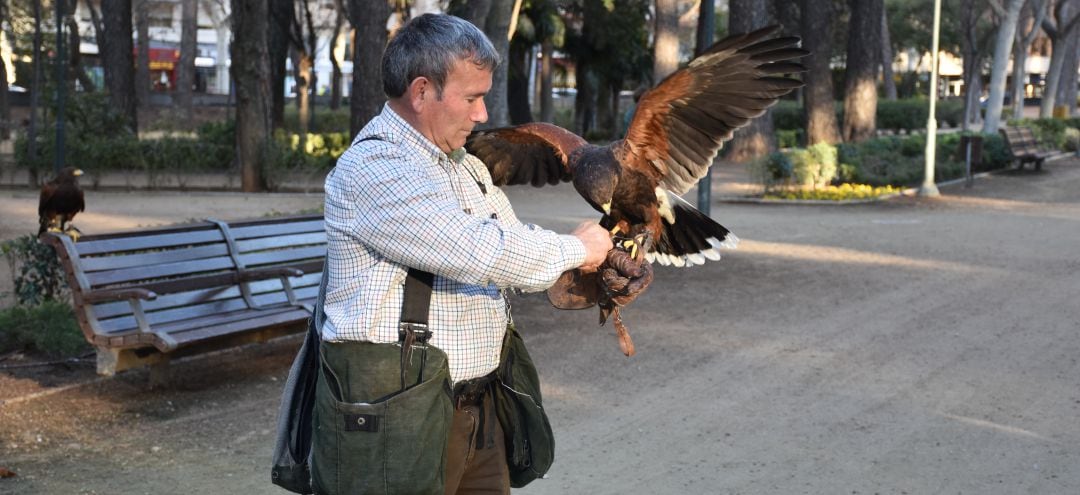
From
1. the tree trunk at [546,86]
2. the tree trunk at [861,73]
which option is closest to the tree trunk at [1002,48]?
the tree trunk at [861,73]

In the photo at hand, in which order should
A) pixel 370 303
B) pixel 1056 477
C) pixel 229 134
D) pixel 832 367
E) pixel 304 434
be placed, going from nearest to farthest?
pixel 370 303, pixel 304 434, pixel 1056 477, pixel 832 367, pixel 229 134

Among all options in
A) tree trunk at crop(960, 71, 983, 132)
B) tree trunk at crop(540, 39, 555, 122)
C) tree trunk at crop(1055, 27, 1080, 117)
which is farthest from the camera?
tree trunk at crop(1055, 27, 1080, 117)

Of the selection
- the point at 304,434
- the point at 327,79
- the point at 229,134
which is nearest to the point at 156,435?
the point at 304,434

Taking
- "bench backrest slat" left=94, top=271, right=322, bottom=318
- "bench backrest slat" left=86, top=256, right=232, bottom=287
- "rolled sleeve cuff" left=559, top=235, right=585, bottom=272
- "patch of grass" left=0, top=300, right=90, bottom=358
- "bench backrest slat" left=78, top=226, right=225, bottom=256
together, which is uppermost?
"rolled sleeve cuff" left=559, top=235, right=585, bottom=272

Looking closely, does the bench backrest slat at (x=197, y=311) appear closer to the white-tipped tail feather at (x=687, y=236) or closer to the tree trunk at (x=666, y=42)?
the white-tipped tail feather at (x=687, y=236)

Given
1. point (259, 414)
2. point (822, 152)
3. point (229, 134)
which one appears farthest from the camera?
point (229, 134)

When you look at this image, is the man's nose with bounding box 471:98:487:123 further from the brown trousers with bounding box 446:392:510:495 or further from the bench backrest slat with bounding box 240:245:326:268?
the bench backrest slat with bounding box 240:245:326:268

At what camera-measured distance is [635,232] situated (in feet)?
11.4

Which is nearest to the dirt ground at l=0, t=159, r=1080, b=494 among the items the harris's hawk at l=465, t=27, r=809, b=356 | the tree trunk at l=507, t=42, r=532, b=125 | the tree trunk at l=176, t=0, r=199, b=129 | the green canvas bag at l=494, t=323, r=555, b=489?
the harris's hawk at l=465, t=27, r=809, b=356

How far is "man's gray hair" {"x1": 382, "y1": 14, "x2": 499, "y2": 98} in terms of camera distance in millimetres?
2617

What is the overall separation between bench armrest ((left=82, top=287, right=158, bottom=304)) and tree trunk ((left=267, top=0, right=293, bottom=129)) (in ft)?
76.2

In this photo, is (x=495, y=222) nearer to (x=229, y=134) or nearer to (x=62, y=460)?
(x=62, y=460)

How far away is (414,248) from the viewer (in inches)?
98.1

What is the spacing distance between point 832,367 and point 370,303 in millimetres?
5301
